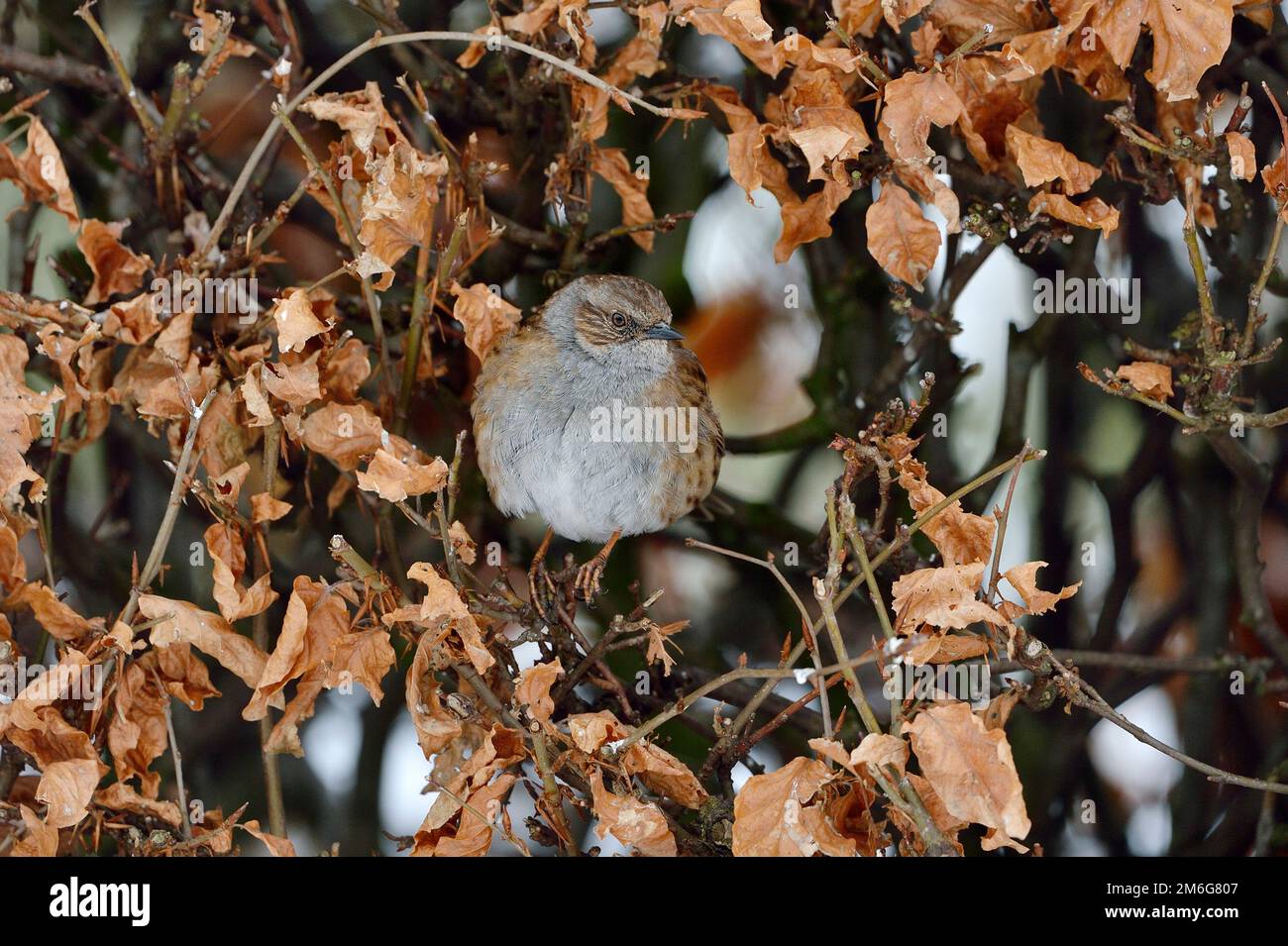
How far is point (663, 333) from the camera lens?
4.47ft

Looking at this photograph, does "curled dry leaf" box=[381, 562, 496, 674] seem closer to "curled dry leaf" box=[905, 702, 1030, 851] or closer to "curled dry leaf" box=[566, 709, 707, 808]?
"curled dry leaf" box=[566, 709, 707, 808]

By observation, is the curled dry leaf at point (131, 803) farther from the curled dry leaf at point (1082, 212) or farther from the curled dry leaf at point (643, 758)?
the curled dry leaf at point (1082, 212)

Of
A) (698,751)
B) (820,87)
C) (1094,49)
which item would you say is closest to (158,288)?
(820,87)

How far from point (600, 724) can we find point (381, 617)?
0.72 ft

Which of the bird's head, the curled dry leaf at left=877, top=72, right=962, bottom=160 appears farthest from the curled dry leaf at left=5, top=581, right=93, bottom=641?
the curled dry leaf at left=877, top=72, right=962, bottom=160

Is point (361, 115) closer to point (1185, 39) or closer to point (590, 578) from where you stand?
point (590, 578)

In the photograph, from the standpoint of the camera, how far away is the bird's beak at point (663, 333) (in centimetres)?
→ 135

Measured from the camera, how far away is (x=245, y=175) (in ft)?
3.73

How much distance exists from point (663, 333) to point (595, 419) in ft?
0.41

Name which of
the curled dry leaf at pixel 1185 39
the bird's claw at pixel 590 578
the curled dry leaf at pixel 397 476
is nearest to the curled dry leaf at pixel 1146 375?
the curled dry leaf at pixel 1185 39

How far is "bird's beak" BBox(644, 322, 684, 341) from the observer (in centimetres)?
135

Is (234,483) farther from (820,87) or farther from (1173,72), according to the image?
(1173,72)

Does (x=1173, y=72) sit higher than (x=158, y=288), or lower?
higher

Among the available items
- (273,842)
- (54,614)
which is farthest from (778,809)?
(54,614)
